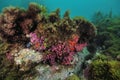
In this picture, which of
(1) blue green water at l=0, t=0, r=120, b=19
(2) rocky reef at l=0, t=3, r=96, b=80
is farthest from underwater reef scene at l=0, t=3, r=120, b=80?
(1) blue green water at l=0, t=0, r=120, b=19

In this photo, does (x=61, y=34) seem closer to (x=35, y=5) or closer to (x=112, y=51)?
(x=35, y=5)

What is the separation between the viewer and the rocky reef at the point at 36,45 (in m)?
5.85

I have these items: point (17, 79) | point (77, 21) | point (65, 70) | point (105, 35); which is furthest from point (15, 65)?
point (105, 35)

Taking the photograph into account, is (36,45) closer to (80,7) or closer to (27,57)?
(27,57)

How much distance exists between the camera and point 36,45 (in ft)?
19.8

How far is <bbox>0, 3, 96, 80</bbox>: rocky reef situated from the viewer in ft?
19.2

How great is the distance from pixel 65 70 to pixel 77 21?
217 centimetres

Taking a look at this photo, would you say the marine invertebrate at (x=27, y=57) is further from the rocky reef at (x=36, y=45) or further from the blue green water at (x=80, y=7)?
the blue green water at (x=80, y=7)

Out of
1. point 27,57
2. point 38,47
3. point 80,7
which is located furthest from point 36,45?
point 80,7

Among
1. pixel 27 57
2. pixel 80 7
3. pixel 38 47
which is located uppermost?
pixel 80 7

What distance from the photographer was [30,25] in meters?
6.30

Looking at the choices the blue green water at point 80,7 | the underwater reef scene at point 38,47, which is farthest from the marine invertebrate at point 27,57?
the blue green water at point 80,7

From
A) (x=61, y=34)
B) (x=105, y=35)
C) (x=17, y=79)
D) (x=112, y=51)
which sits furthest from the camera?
(x=105, y=35)

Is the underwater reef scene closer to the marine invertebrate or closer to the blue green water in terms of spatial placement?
the marine invertebrate
